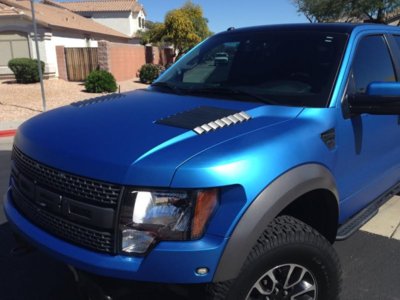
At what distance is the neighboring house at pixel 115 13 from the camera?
5325 centimetres

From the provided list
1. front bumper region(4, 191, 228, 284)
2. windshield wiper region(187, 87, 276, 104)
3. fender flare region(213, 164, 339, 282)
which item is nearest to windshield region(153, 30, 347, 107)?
windshield wiper region(187, 87, 276, 104)

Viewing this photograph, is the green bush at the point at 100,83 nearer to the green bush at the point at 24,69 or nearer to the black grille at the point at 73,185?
the green bush at the point at 24,69

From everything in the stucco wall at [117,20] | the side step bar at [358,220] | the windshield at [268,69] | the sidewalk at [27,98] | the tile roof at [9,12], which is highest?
the stucco wall at [117,20]

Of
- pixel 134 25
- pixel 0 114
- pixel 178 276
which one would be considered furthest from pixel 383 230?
pixel 134 25

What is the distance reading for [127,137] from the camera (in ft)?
7.25

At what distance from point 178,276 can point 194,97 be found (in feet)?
4.84

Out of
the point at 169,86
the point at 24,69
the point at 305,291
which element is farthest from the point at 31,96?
the point at 305,291

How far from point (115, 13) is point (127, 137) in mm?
54963

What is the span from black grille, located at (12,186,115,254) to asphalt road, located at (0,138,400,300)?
502 mm

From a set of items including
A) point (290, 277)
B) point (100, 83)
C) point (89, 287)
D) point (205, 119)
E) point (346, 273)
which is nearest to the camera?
point (89, 287)

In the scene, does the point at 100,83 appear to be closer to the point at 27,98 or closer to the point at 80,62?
the point at 27,98

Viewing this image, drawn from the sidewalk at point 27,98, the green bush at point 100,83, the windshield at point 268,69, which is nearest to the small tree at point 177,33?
the sidewalk at point 27,98

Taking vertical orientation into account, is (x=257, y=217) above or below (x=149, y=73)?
above

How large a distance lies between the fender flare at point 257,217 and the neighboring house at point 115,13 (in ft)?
172
